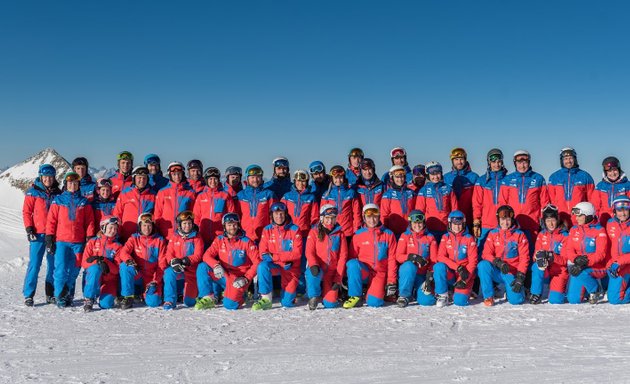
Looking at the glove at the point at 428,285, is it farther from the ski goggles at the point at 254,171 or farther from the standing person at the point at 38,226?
the standing person at the point at 38,226

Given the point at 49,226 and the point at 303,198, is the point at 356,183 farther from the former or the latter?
the point at 49,226

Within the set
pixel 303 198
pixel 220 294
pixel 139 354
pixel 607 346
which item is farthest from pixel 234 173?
pixel 607 346

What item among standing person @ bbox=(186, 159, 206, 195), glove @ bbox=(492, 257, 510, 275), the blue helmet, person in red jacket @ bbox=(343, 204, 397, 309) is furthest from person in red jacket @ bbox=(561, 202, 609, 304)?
the blue helmet

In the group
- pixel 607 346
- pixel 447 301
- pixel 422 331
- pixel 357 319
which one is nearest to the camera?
pixel 607 346

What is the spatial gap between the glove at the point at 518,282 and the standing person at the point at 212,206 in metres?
4.28

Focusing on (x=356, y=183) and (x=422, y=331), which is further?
(x=356, y=183)

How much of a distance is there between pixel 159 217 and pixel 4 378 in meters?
4.11

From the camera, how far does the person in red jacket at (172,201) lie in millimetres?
8352

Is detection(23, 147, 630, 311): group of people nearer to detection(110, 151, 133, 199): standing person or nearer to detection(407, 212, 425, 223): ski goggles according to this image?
detection(407, 212, 425, 223): ski goggles

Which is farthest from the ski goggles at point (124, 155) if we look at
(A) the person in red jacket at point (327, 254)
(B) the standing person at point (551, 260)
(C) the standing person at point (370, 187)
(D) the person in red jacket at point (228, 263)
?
(B) the standing person at point (551, 260)

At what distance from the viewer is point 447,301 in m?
7.43

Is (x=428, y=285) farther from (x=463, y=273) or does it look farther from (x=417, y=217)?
(x=417, y=217)

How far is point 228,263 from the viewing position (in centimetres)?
786

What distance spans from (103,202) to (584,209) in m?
7.27
